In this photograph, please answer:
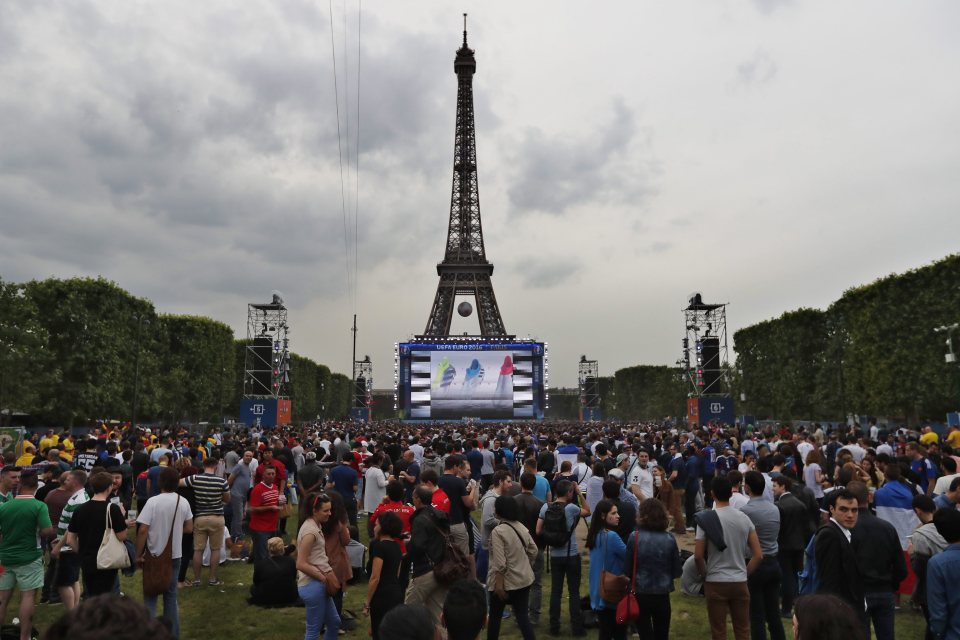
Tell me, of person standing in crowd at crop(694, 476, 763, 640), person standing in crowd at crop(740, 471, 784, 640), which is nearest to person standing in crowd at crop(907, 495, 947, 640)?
person standing in crowd at crop(740, 471, 784, 640)

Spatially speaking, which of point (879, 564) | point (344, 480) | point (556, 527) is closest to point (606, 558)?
point (556, 527)

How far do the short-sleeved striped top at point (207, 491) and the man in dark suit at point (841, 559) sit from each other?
7453mm

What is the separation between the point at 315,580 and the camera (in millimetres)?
5477

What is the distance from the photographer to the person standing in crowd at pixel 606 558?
567 centimetres

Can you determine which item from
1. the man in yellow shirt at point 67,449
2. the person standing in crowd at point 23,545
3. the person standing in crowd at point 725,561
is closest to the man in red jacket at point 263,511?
the person standing in crowd at point 23,545

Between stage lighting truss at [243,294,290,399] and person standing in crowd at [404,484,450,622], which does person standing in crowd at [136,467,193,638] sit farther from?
stage lighting truss at [243,294,290,399]

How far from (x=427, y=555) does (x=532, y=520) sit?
2256 mm

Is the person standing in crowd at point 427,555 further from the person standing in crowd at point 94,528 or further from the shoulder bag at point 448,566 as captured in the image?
the person standing in crowd at point 94,528

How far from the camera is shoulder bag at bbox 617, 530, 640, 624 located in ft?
17.2

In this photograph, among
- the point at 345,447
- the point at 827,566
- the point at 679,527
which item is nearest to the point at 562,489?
the point at 827,566

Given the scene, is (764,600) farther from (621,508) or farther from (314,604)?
(314,604)

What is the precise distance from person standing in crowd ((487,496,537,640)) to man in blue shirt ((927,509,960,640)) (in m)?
3.03

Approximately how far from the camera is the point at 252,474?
1127cm

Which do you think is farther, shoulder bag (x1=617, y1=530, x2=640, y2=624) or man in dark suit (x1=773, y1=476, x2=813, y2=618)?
man in dark suit (x1=773, y1=476, x2=813, y2=618)
